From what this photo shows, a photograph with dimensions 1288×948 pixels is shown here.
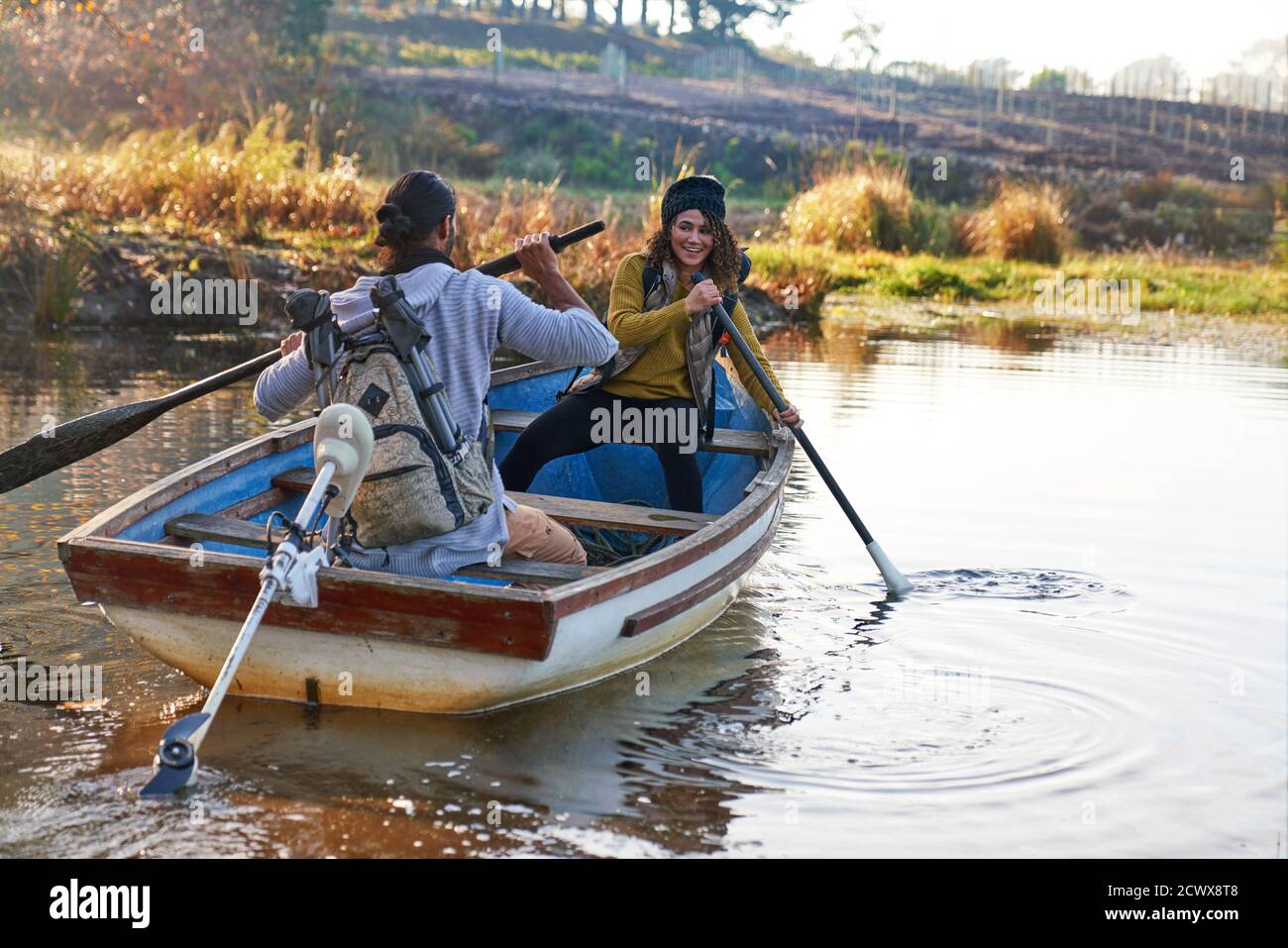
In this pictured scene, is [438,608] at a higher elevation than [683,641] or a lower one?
higher

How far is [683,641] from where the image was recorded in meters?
5.74

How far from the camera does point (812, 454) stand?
643 centimetres

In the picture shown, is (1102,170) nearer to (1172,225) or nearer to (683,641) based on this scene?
(1172,225)

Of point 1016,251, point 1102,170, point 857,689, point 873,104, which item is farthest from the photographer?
point 873,104

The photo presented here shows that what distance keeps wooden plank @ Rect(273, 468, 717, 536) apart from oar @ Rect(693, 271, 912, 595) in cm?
74

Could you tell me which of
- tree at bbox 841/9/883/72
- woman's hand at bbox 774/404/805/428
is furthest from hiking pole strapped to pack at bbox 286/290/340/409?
tree at bbox 841/9/883/72

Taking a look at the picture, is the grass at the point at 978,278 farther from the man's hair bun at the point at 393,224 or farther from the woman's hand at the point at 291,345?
the man's hair bun at the point at 393,224

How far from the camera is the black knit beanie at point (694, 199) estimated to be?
6.07 m

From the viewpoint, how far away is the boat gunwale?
4227 mm

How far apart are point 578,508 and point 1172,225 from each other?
2474cm

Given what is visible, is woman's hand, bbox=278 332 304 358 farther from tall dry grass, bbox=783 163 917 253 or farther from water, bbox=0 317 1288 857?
tall dry grass, bbox=783 163 917 253

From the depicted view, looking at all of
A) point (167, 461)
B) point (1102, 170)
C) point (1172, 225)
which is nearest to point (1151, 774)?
point (167, 461)

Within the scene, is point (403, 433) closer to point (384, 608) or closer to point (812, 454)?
point (384, 608)

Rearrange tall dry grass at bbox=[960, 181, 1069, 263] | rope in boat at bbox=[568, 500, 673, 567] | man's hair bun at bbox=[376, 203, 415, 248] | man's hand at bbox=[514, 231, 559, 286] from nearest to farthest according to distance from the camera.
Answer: man's hair bun at bbox=[376, 203, 415, 248]
man's hand at bbox=[514, 231, 559, 286]
rope in boat at bbox=[568, 500, 673, 567]
tall dry grass at bbox=[960, 181, 1069, 263]
